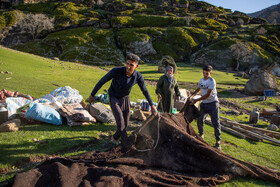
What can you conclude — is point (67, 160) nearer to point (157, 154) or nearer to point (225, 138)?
point (157, 154)

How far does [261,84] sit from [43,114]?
895 inches

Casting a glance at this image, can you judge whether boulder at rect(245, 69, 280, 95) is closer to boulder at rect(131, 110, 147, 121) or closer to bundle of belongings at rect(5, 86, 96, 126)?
boulder at rect(131, 110, 147, 121)

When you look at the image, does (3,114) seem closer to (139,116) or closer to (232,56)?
(139,116)

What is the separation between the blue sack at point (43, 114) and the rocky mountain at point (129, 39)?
36330 millimetres

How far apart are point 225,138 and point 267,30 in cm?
8318

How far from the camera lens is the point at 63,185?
268 cm

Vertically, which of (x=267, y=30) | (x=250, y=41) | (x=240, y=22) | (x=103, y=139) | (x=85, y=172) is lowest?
(x=103, y=139)

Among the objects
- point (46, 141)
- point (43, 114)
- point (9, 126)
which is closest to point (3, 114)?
point (9, 126)

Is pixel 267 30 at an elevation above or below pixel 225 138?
above

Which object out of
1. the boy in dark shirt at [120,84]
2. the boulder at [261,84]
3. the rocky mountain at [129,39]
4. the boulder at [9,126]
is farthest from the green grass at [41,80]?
the rocky mountain at [129,39]

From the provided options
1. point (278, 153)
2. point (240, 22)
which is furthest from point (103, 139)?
point (240, 22)

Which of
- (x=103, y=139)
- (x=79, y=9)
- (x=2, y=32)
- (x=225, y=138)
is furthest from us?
(x=79, y=9)

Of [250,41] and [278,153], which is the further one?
[250,41]

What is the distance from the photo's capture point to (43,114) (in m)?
5.81
